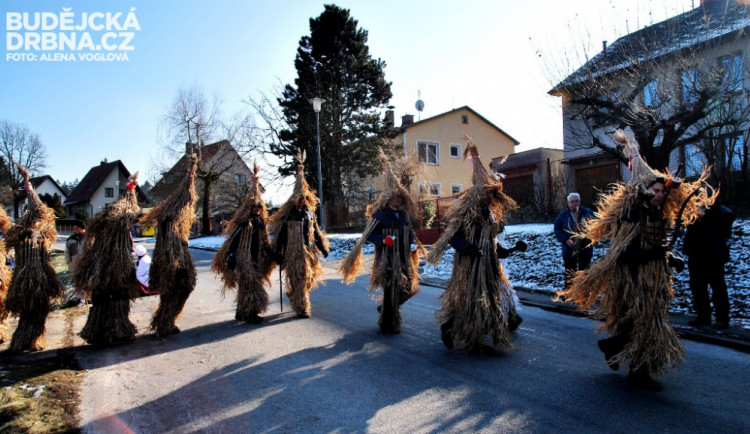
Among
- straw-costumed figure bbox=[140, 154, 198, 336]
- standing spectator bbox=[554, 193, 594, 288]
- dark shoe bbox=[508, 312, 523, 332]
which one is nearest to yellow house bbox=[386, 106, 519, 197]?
standing spectator bbox=[554, 193, 594, 288]

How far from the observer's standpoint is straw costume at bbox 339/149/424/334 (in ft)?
21.3

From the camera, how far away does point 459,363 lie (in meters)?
5.17

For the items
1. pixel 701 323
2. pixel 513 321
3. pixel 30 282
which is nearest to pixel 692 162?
pixel 701 323

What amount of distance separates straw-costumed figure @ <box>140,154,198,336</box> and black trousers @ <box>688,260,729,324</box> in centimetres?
677

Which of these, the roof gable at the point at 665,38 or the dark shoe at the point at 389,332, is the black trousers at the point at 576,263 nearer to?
the dark shoe at the point at 389,332

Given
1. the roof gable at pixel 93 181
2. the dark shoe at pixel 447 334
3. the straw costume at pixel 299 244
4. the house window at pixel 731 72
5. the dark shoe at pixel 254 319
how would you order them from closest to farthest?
the dark shoe at pixel 447 334 → the dark shoe at pixel 254 319 → the straw costume at pixel 299 244 → the house window at pixel 731 72 → the roof gable at pixel 93 181

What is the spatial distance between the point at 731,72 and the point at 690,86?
0.91 meters

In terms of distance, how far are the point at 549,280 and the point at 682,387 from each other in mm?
5908

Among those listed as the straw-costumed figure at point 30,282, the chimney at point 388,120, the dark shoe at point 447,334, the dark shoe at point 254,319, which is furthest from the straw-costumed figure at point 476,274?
the chimney at point 388,120

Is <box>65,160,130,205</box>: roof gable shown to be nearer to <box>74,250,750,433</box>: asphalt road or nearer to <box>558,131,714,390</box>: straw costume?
<box>74,250,750,433</box>: asphalt road

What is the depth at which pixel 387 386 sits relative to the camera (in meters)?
4.55

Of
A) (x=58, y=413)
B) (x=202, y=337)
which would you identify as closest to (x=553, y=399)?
(x=58, y=413)

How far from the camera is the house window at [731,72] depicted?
11234 millimetres

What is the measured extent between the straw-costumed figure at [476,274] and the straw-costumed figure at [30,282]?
464cm
